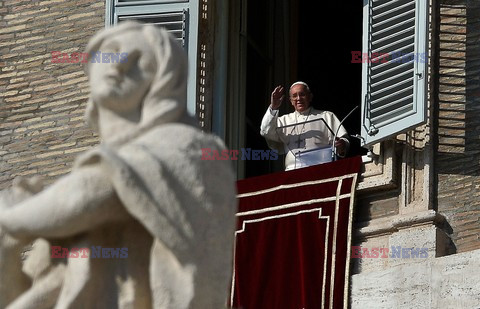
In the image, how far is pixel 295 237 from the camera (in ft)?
53.1

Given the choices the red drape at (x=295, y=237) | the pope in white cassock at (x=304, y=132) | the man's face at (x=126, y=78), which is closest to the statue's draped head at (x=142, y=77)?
the man's face at (x=126, y=78)

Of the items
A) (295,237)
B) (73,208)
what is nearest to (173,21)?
(295,237)

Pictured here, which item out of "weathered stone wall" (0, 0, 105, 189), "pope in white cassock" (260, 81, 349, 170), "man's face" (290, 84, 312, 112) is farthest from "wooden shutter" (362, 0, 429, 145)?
"weathered stone wall" (0, 0, 105, 189)

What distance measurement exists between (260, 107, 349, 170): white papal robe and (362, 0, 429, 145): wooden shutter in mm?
227

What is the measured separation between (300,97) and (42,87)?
1.87m

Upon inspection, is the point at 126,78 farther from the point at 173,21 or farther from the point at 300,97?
the point at 173,21

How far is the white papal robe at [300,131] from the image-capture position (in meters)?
16.4

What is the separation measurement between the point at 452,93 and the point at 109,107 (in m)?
8.13

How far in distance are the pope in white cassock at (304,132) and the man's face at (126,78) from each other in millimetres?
7774

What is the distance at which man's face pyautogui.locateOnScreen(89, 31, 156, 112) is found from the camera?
8.43m

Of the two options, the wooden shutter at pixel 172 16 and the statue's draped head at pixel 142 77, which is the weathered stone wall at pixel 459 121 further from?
the statue's draped head at pixel 142 77

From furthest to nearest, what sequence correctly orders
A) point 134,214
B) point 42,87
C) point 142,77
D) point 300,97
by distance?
point 42,87
point 300,97
point 142,77
point 134,214

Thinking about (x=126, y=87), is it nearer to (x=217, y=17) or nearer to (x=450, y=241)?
(x=450, y=241)

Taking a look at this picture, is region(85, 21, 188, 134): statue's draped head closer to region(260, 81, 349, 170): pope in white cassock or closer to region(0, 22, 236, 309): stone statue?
region(0, 22, 236, 309): stone statue
